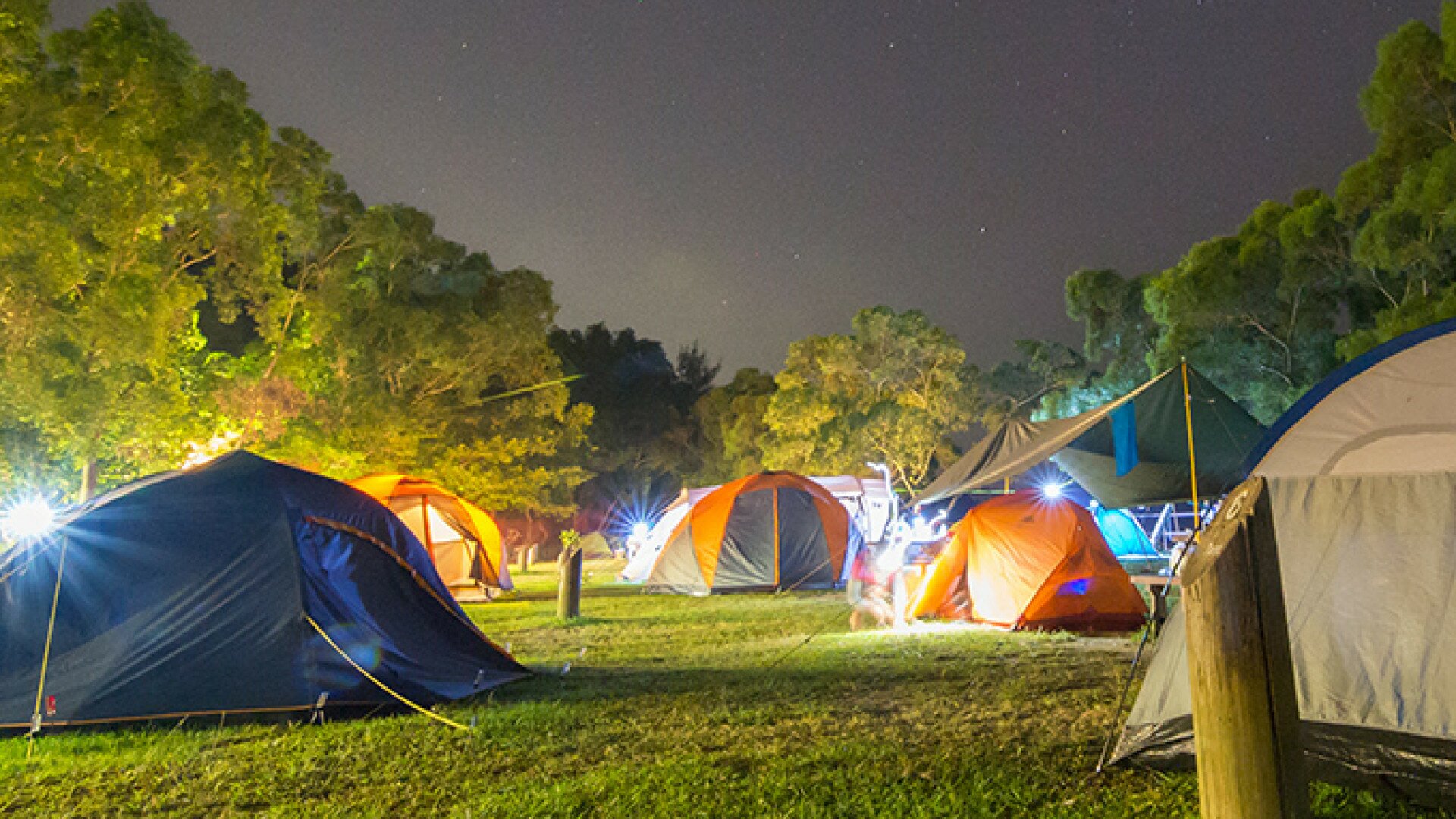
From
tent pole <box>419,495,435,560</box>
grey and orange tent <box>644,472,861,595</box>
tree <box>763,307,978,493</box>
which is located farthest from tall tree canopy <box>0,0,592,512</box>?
tree <box>763,307,978,493</box>

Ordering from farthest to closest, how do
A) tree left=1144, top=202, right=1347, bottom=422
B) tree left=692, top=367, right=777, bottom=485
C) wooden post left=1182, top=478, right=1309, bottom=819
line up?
tree left=692, top=367, right=777, bottom=485 < tree left=1144, top=202, right=1347, bottom=422 < wooden post left=1182, top=478, right=1309, bottom=819

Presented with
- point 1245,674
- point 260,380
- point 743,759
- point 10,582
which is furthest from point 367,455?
point 1245,674

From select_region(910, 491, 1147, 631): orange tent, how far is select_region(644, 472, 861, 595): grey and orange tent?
637 cm

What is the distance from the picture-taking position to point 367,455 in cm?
2103

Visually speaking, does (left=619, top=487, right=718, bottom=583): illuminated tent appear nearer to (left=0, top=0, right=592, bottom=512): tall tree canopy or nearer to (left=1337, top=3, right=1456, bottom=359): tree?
(left=0, top=0, right=592, bottom=512): tall tree canopy

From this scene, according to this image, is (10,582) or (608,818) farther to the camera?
(10,582)

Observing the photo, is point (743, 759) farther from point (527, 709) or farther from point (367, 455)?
point (367, 455)

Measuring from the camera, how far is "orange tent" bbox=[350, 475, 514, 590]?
15.5 metres

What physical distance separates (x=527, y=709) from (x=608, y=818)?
235 cm

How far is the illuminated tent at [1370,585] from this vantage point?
3.85 m

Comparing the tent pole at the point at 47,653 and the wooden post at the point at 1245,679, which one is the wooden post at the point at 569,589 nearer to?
the tent pole at the point at 47,653

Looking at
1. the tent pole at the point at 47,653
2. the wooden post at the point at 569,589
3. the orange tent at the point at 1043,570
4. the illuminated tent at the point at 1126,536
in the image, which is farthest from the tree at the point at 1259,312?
the tent pole at the point at 47,653

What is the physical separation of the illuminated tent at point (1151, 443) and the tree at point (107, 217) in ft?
33.6

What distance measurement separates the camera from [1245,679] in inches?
101
